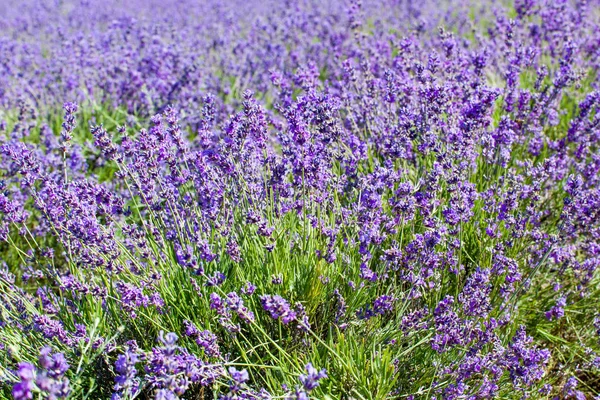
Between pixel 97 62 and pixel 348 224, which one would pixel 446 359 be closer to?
pixel 348 224

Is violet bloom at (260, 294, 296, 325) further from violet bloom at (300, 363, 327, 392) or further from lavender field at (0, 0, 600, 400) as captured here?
violet bloom at (300, 363, 327, 392)

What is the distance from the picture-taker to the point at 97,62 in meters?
5.76

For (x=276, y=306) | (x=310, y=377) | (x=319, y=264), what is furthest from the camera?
(x=319, y=264)

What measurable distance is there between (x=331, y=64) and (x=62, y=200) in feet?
12.4

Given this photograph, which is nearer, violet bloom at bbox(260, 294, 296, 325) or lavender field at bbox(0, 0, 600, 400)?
violet bloom at bbox(260, 294, 296, 325)

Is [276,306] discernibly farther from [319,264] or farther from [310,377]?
[319,264]

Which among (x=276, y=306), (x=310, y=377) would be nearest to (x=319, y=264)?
(x=276, y=306)

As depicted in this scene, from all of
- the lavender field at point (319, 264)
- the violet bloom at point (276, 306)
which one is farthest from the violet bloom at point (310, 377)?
the violet bloom at point (276, 306)

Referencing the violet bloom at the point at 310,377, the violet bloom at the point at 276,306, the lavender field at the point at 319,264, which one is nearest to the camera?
the violet bloom at the point at 310,377

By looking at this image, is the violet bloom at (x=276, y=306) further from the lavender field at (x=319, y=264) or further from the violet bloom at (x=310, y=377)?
the violet bloom at (x=310, y=377)

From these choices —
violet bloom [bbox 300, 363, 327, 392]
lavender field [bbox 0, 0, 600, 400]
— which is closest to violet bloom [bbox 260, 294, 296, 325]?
lavender field [bbox 0, 0, 600, 400]

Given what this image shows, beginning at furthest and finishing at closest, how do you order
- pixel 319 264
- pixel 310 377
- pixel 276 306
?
1. pixel 319 264
2. pixel 276 306
3. pixel 310 377

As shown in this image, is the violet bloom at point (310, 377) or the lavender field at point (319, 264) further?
the lavender field at point (319, 264)

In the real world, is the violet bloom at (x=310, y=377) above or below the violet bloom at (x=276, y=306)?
below
